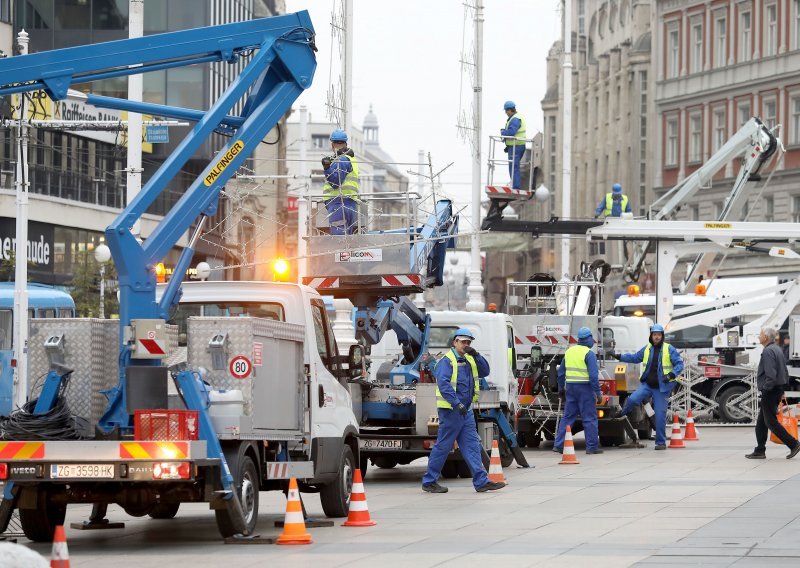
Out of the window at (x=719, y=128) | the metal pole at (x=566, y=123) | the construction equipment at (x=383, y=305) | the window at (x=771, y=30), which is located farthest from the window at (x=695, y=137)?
the construction equipment at (x=383, y=305)

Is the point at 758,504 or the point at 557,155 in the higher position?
the point at 557,155

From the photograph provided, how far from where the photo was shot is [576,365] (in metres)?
26.2

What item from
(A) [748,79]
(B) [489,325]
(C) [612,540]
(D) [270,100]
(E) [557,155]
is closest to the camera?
(C) [612,540]

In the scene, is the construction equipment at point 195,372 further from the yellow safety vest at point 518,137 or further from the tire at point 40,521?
the yellow safety vest at point 518,137

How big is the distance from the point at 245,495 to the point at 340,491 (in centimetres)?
231

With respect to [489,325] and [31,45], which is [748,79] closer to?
[31,45]

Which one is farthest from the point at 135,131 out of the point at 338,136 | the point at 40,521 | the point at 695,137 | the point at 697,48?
the point at 697,48

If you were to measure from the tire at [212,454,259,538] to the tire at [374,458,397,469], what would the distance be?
8.66m

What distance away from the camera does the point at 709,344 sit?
36.9m

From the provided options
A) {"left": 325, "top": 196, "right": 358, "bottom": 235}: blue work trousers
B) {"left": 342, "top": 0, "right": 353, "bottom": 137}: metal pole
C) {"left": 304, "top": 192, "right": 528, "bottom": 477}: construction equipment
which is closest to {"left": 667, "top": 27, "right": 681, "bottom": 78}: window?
{"left": 342, "top": 0, "right": 353, "bottom": 137}: metal pole

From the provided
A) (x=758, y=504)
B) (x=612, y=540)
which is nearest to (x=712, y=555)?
(x=612, y=540)

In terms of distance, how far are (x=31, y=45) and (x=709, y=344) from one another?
30434 millimetres

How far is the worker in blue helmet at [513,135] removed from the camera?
106 feet

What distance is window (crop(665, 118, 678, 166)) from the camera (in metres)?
Answer: 78.4
